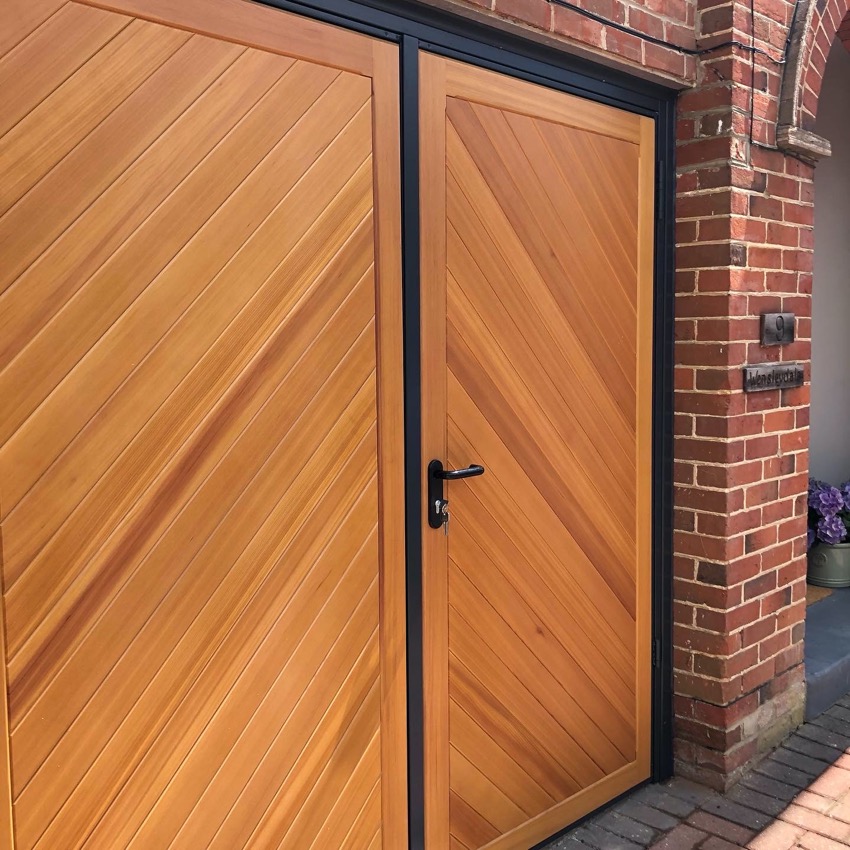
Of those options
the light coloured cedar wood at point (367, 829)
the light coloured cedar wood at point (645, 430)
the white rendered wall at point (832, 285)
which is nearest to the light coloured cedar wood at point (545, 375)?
the light coloured cedar wood at point (645, 430)

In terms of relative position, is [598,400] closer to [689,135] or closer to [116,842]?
[689,135]

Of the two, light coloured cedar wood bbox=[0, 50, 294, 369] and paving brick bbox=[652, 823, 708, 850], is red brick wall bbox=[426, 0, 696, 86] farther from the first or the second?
paving brick bbox=[652, 823, 708, 850]

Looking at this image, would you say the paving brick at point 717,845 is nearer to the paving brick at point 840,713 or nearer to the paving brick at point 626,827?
the paving brick at point 626,827

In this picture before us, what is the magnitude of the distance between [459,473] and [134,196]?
3.89ft

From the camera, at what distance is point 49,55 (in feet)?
6.05

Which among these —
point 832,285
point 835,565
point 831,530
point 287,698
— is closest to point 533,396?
point 287,698

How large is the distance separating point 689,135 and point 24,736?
2.88m

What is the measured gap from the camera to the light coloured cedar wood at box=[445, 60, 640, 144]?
8.63 ft

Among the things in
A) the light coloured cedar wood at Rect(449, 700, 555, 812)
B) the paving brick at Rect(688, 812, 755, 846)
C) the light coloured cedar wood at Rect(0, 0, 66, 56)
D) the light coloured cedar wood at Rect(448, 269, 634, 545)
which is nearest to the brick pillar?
the paving brick at Rect(688, 812, 755, 846)

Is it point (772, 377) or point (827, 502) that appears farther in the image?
point (827, 502)

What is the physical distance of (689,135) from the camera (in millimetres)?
3350

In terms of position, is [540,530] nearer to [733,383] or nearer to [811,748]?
[733,383]

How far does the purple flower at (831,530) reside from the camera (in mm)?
5113

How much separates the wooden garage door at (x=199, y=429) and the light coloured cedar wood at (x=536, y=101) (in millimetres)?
282
